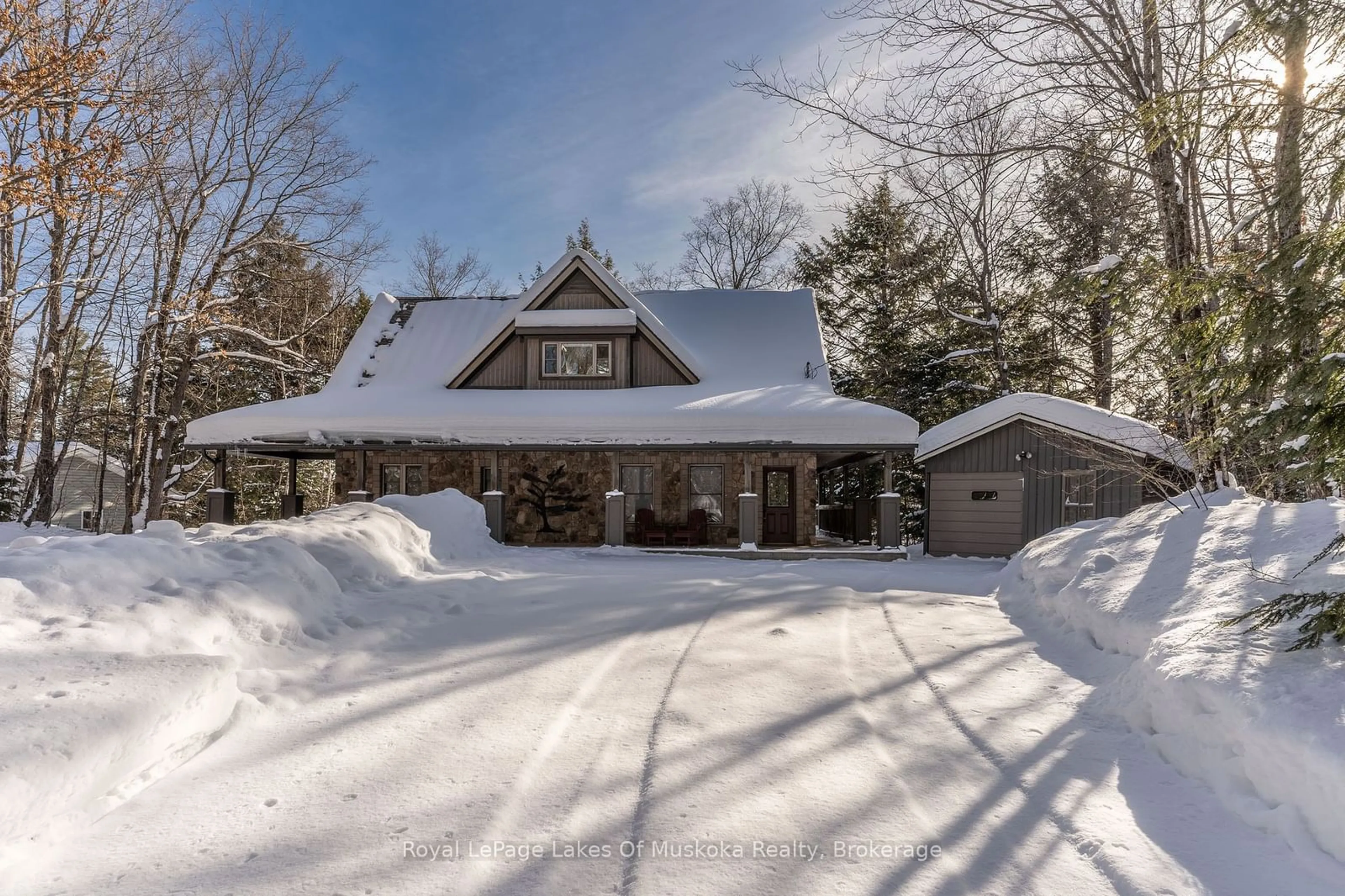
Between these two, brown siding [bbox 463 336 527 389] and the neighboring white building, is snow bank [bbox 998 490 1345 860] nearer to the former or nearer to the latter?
brown siding [bbox 463 336 527 389]

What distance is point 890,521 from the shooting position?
42.0 feet

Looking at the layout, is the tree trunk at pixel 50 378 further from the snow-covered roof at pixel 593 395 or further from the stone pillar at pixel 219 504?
the stone pillar at pixel 219 504

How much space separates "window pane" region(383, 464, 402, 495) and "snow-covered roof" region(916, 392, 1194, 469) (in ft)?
37.3

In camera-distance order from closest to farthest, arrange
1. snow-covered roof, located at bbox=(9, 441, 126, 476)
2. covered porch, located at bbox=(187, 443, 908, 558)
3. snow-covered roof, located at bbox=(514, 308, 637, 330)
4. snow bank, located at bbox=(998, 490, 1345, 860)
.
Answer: snow bank, located at bbox=(998, 490, 1345, 860)
covered porch, located at bbox=(187, 443, 908, 558)
snow-covered roof, located at bbox=(514, 308, 637, 330)
snow-covered roof, located at bbox=(9, 441, 126, 476)

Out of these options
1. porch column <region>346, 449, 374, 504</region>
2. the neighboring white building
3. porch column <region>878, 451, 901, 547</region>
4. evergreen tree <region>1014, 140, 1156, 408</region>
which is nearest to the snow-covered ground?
evergreen tree <region>1014, 140, 1156, 408</region>

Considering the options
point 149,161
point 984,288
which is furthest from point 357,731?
point 984,288

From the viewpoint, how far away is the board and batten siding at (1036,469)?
537 inches

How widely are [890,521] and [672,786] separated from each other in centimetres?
1063

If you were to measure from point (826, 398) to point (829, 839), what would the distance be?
39.0ft

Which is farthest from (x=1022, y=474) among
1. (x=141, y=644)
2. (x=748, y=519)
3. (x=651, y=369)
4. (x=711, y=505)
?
(x=141, y=644)

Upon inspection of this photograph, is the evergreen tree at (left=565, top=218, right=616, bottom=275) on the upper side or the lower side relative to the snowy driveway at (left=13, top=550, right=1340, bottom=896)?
upper

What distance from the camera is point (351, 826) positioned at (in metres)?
2.60

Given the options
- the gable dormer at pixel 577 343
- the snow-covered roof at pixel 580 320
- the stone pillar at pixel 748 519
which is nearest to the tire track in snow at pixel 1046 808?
the stone pillar at pixel 748 519

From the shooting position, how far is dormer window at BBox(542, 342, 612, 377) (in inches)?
627
